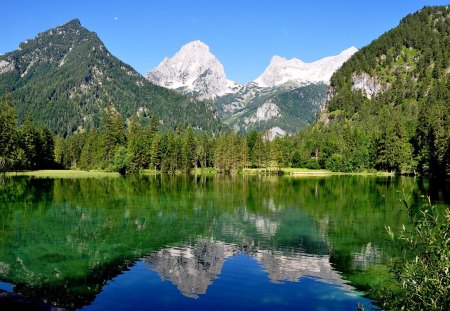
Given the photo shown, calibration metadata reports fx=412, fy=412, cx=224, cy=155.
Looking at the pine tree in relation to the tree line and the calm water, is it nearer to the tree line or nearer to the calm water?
the tree line

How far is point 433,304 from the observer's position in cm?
1177

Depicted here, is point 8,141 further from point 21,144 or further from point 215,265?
point 215,265

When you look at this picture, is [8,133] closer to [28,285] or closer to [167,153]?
[167,153]

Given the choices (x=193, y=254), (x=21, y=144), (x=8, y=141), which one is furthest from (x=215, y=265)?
(x=21, y=144)

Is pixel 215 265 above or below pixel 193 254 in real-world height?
below

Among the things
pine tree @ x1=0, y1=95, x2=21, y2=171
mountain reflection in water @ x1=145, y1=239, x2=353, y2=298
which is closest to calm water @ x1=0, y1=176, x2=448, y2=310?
mountain reflection in water @ x1=145, y1=239, x2=353, y2=298

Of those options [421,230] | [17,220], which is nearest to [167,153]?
[17,220]

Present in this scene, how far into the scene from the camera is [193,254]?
38.9 metres

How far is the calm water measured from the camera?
90.1ft

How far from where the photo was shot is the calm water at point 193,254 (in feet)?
90.1

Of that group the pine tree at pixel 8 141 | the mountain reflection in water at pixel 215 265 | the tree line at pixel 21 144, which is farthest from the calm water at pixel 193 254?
the tree line at pixel 21 144

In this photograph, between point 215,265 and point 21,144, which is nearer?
point 215,265

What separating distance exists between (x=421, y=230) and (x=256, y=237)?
34.4 meters

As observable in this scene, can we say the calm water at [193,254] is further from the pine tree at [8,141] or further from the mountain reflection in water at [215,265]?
the pine tree at [8,141]
